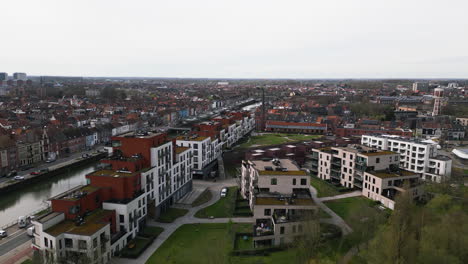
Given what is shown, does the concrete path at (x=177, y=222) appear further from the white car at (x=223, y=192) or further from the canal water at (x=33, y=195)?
the canal water at (x=33, y=195)

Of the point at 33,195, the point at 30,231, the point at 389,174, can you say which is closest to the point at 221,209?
the point at 30,231

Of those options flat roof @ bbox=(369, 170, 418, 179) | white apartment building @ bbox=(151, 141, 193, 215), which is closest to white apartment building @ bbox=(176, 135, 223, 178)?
white apartment building @ bbox=(151, 141, 193, 215)

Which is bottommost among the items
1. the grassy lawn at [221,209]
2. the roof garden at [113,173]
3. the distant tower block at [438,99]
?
the grassy lawn at [221,209]

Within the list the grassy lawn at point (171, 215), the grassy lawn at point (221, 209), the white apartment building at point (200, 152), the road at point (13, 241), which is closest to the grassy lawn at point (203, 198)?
the grassy lawn at point (221, 209)

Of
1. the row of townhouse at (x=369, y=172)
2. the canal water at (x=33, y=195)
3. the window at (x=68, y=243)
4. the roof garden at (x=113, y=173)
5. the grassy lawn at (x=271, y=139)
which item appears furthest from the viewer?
the grassy lawn at (x=271, y=139)

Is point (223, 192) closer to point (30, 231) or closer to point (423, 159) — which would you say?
point (30, 231)
